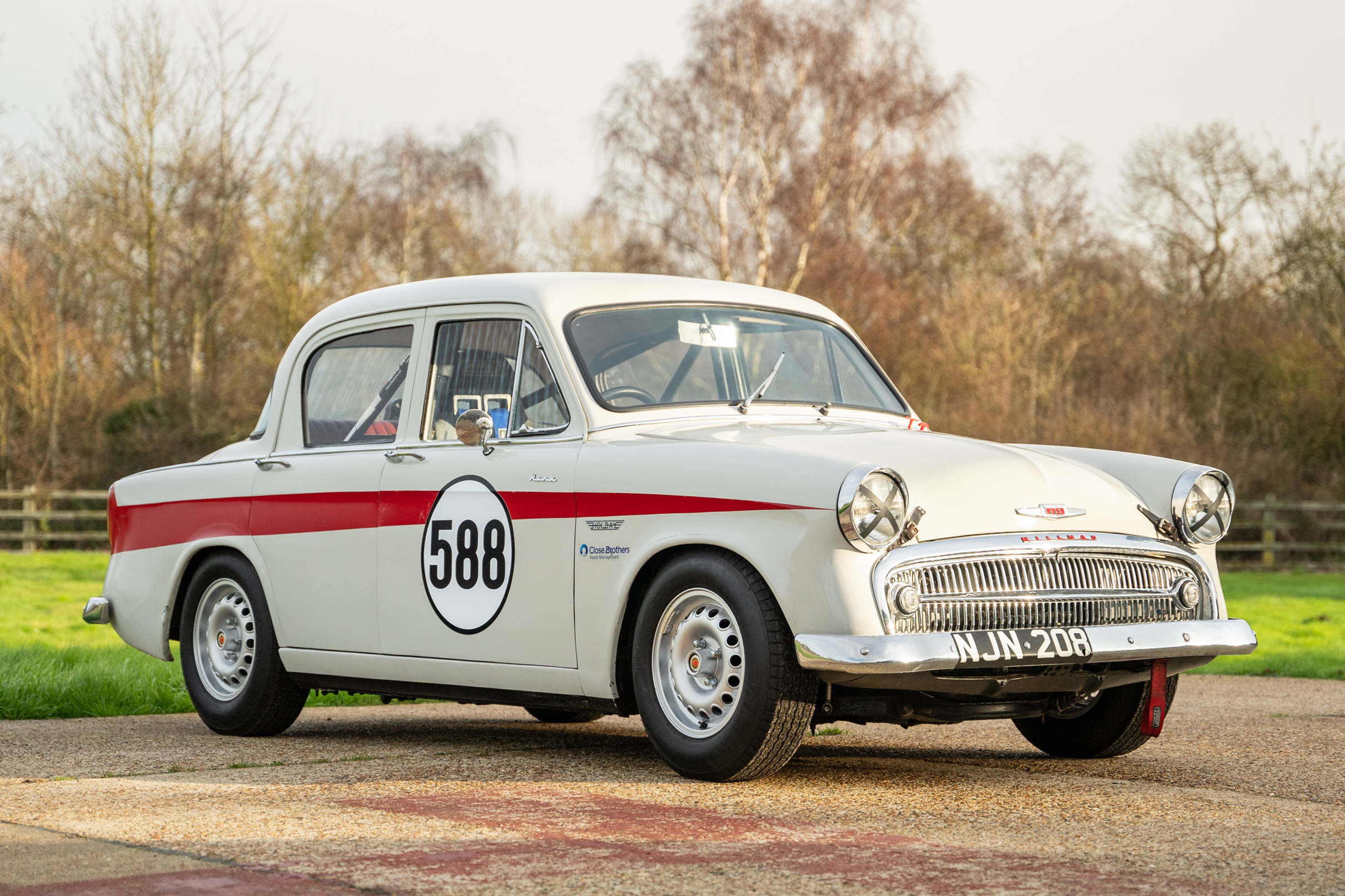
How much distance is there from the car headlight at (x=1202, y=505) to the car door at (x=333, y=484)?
10.9ft

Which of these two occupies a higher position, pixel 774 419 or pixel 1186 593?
pixel 774 419

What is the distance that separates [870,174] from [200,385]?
14440mm

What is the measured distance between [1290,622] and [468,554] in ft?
42.1

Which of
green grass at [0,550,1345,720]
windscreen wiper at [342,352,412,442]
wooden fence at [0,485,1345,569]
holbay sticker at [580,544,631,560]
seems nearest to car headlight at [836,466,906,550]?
holbay sticker at [580,544,631,560]

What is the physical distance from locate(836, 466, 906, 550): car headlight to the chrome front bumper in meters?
0.33

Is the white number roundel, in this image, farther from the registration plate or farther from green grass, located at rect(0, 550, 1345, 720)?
green grass, located at rect(0, 550, 1345, 720)

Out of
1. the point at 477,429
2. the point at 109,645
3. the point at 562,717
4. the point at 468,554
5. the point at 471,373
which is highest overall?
the point at 471,373

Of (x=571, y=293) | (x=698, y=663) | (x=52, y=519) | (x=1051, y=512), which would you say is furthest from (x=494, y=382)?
(x=52, y=519)

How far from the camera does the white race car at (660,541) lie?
5.24 metres

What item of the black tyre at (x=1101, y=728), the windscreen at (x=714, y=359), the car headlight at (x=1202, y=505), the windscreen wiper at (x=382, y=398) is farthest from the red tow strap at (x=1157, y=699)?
the windscreen wiper at (x=382, y=398)

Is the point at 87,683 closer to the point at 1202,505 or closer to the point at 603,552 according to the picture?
the point at 603,552

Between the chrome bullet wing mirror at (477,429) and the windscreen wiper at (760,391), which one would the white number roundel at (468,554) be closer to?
the chrome bullet wing mirror at (477,429)

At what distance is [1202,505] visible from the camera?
19.7ft

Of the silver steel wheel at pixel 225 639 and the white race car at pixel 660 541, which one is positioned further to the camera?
the silver steel wheel at pixel 225 639
